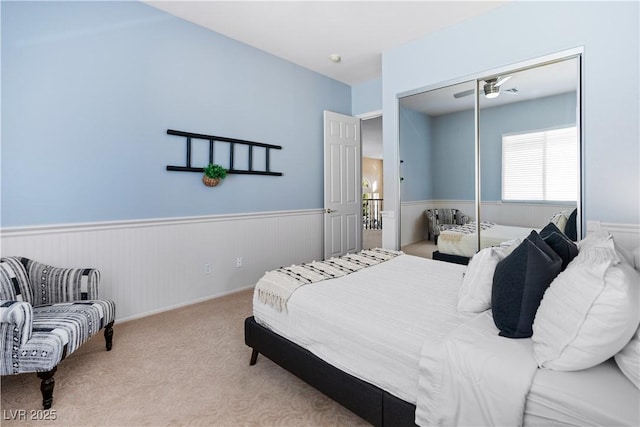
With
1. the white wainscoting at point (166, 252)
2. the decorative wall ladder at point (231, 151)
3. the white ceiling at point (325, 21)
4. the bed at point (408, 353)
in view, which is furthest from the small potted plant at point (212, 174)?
the bed at point (408, 353)

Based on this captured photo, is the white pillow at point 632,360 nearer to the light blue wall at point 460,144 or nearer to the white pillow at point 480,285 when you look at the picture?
the white pillow at point 480,285

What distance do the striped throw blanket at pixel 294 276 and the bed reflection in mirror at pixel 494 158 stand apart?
1.41 meters

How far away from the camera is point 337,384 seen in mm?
1550

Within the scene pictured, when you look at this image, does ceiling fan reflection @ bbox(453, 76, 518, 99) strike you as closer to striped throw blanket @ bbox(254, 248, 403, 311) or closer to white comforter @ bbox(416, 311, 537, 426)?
striped throw blanket @ bbox(254, 248, 403, 311)

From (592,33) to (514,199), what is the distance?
1.47m

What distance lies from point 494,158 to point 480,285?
7.27ft

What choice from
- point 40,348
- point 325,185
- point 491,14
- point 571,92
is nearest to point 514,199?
point 571,92

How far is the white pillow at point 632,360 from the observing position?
0.93m

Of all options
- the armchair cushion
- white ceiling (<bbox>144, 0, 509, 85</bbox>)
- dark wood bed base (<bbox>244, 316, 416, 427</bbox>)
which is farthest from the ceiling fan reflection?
the armchair cushion

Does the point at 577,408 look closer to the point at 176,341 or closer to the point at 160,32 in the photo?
the point at 176,341

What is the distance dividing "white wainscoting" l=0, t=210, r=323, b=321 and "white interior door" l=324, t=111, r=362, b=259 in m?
0.62

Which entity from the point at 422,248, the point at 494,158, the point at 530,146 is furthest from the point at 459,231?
the point at 530,146

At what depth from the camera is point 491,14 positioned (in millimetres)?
3092

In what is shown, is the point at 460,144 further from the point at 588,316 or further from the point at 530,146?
the point at 588,316
